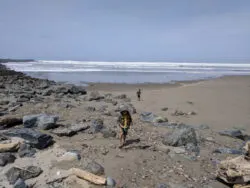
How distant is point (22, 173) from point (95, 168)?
168cm

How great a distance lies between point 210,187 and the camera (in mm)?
6062

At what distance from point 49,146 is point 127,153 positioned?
2299 millimetres

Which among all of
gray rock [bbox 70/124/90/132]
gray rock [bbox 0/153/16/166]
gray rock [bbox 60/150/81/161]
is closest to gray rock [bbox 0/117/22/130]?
gray rock [bbox 70/124/90/132]

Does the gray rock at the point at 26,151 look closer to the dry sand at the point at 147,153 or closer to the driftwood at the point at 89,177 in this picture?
the dry sand at the point at 147,153

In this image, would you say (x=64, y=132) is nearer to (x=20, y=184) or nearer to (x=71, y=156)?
(x=71, y=156)

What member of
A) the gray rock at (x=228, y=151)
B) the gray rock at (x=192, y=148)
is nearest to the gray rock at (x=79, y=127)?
the gray rock at (x=192, y=148)

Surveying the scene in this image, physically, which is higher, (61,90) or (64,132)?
(64,132)

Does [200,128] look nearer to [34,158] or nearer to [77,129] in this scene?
[77,129]

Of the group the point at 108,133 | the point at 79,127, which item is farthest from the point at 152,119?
the point at 79,127

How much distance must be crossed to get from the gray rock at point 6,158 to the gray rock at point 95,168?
1.98m

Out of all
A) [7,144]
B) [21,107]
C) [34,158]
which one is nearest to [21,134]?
[7,144]

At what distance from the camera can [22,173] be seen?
20.2ft

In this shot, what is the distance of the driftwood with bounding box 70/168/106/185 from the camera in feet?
19.0

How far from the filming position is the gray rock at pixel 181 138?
8484 mm
